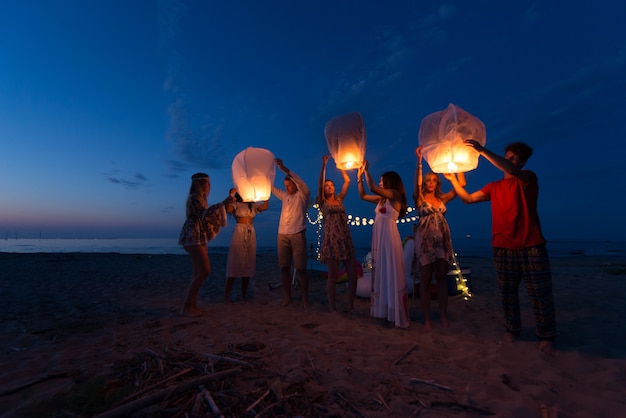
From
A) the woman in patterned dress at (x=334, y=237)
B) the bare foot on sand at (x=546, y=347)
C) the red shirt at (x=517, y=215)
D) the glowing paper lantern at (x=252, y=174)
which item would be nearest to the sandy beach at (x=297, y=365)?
the bare foot on sand at (x=546, y=347)

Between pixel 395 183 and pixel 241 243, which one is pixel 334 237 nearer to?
pixel 395 183

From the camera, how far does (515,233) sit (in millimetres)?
2945

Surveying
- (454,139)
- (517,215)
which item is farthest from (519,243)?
(454,139)

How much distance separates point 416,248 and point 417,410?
2200mm

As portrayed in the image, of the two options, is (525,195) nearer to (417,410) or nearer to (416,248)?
(416,248)

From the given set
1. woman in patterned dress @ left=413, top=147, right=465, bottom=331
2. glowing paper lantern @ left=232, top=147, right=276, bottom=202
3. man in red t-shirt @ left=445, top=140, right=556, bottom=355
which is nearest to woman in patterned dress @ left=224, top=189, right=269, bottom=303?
glowing paper lantern @ left=232, top=147, right=276, bottom=202

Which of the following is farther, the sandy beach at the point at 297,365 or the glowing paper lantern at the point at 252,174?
the glowing paper lantern at the point at 252,174

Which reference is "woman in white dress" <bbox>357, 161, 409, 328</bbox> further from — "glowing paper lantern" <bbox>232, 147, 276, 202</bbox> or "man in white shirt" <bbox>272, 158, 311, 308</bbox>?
"glowing paper lantern" <bbox>232, 147, 276, 202</bbox>

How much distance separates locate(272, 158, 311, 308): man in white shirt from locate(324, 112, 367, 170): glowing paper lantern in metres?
0.93

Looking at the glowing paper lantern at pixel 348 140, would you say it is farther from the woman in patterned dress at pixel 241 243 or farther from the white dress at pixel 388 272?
the woman in patterned dress at pixel 241 243

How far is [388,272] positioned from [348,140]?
1.76 meters

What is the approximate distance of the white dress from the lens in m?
3.64

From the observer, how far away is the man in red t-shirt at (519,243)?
2.82 metres

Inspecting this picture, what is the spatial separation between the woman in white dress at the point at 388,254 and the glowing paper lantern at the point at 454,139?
2.32ft
